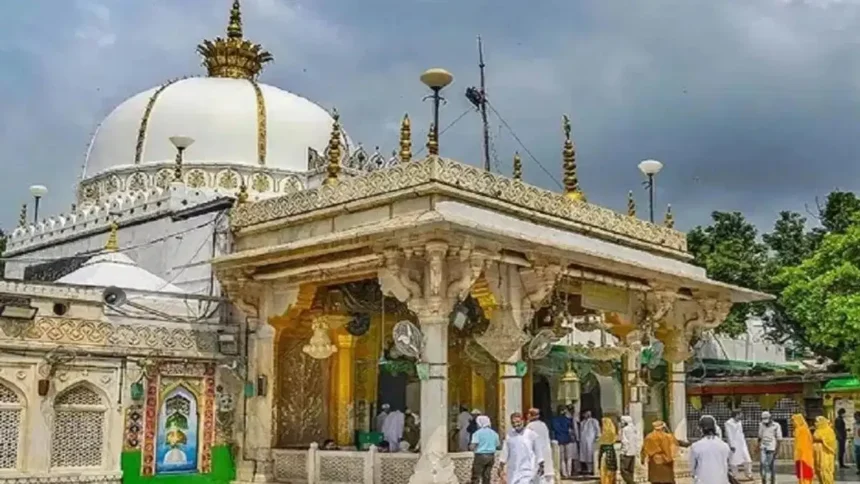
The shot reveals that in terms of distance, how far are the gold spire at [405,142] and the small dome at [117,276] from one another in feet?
14.8

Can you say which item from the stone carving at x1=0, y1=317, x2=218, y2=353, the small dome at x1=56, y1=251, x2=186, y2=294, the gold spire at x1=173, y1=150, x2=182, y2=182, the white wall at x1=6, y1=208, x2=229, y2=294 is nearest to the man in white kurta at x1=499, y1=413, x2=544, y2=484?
the stone carving at x1=0, y1=317, x2=218, y2=353

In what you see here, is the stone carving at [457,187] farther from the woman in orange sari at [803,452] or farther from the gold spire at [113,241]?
the woman in orange sari at [803,452]

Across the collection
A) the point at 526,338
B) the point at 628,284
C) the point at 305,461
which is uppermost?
the point at 628,284

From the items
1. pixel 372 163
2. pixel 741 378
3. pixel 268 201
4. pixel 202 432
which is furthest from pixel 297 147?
pixel 741 378

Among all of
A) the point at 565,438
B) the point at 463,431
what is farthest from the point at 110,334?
the point at 565,438

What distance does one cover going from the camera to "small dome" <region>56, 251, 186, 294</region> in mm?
14750

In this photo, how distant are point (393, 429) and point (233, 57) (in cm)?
1258

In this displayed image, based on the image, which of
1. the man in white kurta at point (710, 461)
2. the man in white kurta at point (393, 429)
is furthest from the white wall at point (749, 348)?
the man in white kurta at point (710, 461)

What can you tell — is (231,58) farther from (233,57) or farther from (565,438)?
(565,438)

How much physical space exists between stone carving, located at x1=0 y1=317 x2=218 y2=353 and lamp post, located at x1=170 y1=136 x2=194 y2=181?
18.7 ft

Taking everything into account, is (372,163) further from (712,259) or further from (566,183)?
(712,259)

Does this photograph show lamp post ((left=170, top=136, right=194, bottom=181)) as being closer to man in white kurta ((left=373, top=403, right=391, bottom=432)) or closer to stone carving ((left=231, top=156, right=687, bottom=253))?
stone carving ((left=231, top=156, right=687, bottom=253))

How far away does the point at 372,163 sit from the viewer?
20.7 metres

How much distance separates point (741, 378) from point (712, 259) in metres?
3.28
